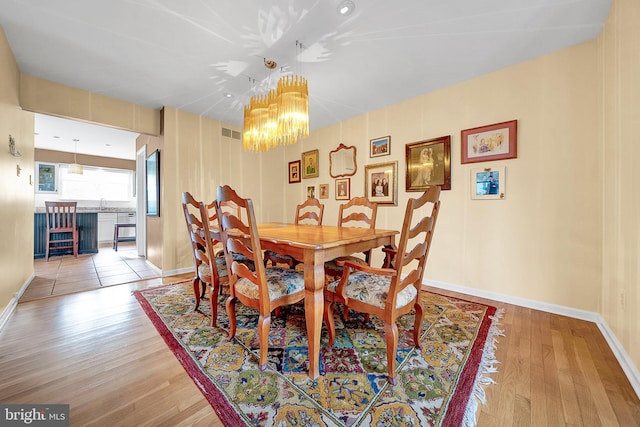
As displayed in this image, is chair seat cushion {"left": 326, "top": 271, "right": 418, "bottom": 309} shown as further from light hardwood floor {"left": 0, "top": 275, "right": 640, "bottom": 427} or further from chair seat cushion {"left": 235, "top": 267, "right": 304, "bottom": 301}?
light hardwood floor {"left": 0, "top": 275, "right": 640, "bottom": 427}

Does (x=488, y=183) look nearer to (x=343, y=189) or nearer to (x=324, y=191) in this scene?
(x=343, y=189)

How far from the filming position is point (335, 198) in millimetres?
4098

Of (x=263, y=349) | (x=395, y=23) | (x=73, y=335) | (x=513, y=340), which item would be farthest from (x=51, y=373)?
(x=395, y=23)

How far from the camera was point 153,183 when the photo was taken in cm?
389

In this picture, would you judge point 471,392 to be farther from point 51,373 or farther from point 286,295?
Answer: point 51,373

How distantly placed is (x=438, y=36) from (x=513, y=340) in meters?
2.46

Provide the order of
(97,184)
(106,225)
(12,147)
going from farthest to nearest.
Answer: (97,184) → (106,225) → (12,147)

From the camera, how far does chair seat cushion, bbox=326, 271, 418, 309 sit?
1.39 meters

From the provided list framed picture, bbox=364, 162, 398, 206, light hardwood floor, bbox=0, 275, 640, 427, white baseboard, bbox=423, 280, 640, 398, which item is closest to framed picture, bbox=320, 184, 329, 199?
framed picture, bbox=364, 162, 398, 206

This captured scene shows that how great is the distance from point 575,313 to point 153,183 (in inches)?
212

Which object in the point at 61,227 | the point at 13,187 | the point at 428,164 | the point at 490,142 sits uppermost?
the point at 490,142

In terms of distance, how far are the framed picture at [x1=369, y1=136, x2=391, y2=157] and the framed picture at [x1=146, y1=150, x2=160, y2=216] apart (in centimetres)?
318

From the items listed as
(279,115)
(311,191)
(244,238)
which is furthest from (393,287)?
(311,191)

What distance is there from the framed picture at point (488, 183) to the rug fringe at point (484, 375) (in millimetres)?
1279
